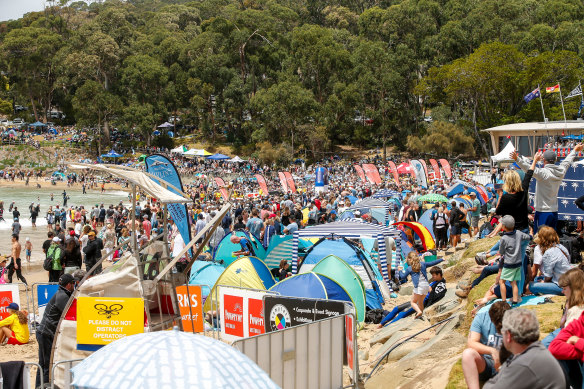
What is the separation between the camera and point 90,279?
651cm

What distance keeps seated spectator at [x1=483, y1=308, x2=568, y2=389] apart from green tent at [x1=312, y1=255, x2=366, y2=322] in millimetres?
6828

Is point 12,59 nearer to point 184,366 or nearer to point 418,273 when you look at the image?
point 418,273

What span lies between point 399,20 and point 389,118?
1007 cm

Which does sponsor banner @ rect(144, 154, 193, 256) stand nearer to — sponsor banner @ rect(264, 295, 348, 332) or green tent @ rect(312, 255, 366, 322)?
green tent @ rect(312, 255, 366, 322)

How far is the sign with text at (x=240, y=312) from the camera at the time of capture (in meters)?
8.65

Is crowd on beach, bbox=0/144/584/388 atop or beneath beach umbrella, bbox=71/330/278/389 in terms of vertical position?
beneath

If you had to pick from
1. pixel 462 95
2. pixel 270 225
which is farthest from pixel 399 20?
pixel 270 225

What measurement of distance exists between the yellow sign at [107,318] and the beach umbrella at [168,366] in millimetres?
3392

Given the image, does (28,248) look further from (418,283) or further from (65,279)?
(418,283)

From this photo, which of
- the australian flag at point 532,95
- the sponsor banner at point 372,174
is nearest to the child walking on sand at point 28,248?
the sponsor banner at point 372,174

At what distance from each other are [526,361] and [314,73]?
5433cm

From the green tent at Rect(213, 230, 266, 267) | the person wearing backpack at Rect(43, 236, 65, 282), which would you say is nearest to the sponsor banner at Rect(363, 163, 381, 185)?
the green tent at Rect(213, 230, 266, 267)

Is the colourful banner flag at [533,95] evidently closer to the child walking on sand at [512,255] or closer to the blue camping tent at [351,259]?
the blue camping tent at [351,259]

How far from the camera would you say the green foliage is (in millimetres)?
46719
